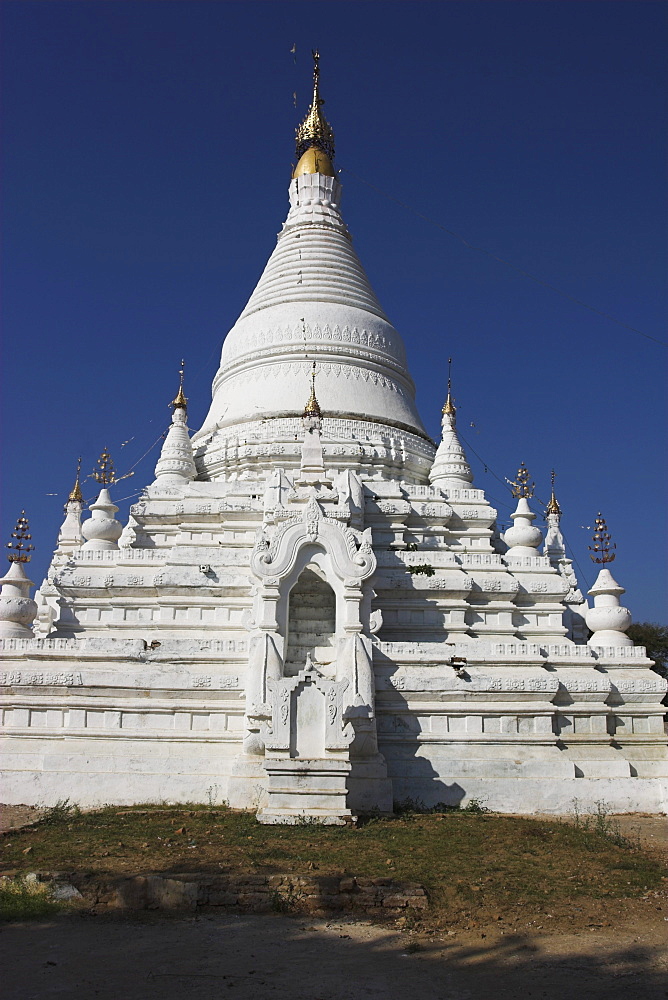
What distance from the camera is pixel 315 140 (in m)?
40.0

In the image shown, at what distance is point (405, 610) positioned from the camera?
20234mm

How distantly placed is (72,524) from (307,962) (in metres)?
31.3

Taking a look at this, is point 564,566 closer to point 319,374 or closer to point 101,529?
point 319,374

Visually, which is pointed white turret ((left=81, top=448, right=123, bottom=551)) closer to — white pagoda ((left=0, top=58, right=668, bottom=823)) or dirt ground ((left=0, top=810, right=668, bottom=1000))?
white pagoda ((left=0, top=58, right=668, bottom=823))

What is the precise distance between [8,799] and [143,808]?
2.90 m

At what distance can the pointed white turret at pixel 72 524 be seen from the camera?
115 ft

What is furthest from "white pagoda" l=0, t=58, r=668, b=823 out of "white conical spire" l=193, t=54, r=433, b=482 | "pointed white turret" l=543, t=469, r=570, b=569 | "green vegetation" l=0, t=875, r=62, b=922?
"pointed white turret" l=543, t=469, r=570, b=569

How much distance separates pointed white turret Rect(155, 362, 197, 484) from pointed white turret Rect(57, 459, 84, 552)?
26.8ft

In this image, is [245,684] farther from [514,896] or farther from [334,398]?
[334,398]

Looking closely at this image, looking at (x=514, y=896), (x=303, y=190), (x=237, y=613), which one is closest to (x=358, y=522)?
(x=237, y=613)

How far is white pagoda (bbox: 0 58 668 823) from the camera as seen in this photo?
1580 centimetres

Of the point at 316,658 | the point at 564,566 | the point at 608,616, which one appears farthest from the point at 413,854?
the point at 564,566

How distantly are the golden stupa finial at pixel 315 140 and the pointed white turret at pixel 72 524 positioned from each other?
60.9 feet

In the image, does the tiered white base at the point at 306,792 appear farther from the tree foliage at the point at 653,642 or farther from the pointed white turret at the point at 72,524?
the tree foliage at the point at 653,642
